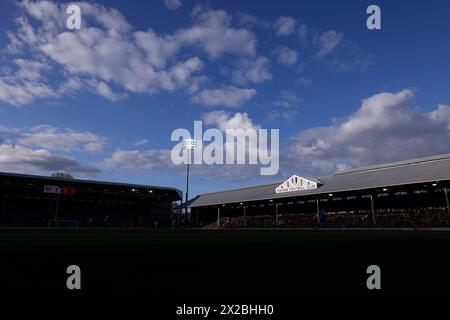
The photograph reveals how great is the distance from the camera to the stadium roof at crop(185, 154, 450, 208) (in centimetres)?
3972

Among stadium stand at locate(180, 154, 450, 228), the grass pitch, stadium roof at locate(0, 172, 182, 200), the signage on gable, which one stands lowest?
the grass pitch

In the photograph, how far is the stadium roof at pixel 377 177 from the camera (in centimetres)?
3972

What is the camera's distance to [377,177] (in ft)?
152

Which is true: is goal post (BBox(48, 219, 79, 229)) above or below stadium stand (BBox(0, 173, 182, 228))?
below

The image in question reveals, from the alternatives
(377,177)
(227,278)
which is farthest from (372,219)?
(227,278)

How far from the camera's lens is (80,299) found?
5.31m

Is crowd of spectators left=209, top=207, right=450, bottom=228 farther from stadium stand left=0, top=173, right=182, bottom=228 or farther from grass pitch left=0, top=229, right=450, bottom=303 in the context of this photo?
grass pitch left=0, top=229, right=450, bottom=303

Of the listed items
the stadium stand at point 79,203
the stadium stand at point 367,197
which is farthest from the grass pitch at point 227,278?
the stadium stand at point 79,203

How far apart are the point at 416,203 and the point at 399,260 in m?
44.0

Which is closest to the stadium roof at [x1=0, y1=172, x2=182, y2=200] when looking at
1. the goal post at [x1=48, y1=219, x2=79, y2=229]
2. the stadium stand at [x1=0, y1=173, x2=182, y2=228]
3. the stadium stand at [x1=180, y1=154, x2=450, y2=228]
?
the stadium stand at [x1=0, y1=173, x2=182, y2=228]

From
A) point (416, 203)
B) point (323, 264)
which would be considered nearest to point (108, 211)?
point (416, 203)

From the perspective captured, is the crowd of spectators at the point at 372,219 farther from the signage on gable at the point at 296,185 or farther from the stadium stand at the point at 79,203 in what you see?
the stadium stand at the point at 79,203

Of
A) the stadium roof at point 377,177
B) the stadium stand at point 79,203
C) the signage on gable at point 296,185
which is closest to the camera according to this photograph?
the stadium roof at point 377,177
